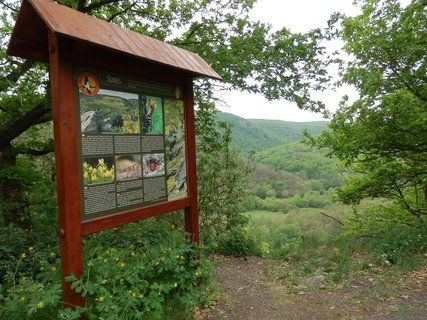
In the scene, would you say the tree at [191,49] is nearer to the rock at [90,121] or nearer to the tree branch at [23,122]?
the tree branch at [23,122]

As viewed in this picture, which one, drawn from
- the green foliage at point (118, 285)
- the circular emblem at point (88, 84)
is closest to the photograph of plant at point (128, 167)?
the circular emblem at point (88, 84)

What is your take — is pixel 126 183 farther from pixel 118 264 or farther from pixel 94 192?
pixel 118 264

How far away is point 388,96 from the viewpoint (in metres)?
6.39

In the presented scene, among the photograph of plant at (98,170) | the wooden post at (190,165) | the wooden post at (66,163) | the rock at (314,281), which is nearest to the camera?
the wooden post at (66,163)

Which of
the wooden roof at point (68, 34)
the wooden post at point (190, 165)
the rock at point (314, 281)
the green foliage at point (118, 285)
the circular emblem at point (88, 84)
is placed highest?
the wooden roof at point (68, 34)

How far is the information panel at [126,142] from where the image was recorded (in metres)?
2.93

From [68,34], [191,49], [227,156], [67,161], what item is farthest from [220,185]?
[68,34]

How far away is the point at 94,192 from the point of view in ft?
9.64

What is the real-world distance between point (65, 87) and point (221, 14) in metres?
5.21

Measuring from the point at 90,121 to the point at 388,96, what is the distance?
5760 millimetres

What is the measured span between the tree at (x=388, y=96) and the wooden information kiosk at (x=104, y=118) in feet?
14.9

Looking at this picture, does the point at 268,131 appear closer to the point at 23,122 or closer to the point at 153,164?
the point at 23,122

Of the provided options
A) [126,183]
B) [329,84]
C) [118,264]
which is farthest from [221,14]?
[118,264]

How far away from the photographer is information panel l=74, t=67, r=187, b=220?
2.93m
